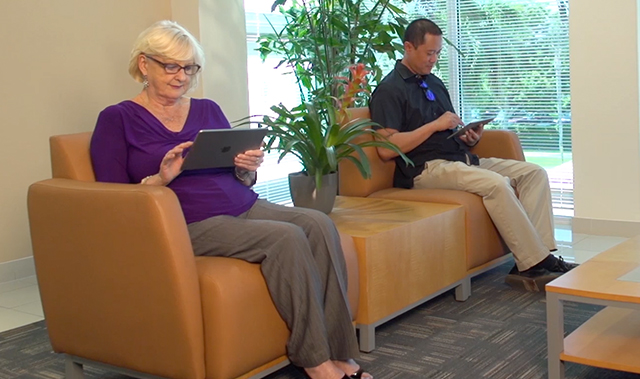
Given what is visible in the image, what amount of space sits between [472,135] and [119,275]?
2258mm

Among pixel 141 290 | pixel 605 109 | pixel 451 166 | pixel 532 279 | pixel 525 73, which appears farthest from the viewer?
pixel 525 73

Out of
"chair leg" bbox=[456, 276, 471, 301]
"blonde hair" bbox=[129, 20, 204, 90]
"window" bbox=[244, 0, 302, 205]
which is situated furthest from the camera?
"window" bbox=[244, 0, 302, 205]

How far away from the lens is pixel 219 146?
2.52 m

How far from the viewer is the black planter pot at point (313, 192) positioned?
127 inches

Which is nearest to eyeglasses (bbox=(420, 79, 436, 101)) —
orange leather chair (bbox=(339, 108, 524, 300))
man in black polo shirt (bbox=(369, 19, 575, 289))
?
man in black polo shirt (bbox=(369, 19, 575, 289))

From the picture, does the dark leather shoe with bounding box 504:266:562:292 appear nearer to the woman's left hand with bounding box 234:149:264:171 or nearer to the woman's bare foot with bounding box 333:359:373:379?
the woman's bare foot with bounding box 333:359:373:379

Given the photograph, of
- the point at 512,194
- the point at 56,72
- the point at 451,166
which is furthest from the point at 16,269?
the point at 512,194

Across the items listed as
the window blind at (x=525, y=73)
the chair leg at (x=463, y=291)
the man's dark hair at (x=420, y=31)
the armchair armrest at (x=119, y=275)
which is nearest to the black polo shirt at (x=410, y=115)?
the man's dark hair at (x=420, y=31)

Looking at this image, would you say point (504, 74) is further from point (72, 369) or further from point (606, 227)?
point (72, 369)

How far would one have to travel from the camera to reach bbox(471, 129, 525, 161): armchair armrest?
162 inches

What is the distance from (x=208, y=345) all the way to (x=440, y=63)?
13.8 feet

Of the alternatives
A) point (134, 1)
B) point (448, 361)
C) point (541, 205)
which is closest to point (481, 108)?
point (541, 205)

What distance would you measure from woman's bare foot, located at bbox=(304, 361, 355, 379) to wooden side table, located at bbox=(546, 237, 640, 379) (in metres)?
0.64

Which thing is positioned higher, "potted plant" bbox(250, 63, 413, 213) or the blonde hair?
the blonde hair
